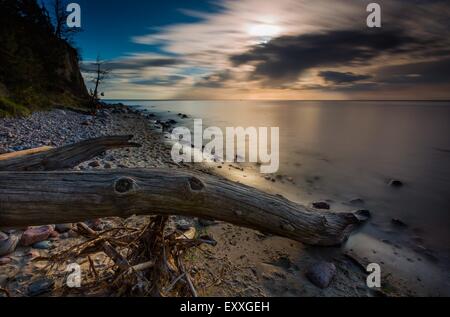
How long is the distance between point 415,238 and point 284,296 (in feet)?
13.5

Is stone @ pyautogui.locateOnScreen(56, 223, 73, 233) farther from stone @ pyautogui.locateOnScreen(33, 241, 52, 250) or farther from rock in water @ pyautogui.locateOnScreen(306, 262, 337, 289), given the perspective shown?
rock in water @ pyautogui.locateOnScreen(306, 262, 337, 289)

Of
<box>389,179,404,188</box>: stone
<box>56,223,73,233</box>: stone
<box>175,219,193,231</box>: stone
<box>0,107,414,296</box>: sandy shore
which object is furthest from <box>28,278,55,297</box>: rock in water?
<box>389,179,404,188</box>: stone

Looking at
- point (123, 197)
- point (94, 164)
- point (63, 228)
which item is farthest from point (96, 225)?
point (94, 164)

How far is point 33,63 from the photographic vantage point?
24766mm

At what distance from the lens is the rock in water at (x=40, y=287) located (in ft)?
8.57

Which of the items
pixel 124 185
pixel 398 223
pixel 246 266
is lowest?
pixel 398 223

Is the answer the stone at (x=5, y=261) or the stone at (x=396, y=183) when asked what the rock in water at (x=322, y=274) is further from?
the stone at (x=396, y=183)

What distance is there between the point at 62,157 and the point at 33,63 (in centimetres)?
2799

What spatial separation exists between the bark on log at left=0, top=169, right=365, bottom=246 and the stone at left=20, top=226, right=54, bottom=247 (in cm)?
122

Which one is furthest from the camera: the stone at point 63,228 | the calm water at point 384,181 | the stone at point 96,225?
the calm water at point 384,181

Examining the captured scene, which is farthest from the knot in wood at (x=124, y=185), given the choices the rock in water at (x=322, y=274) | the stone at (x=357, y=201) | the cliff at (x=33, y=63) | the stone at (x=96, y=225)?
the cliff at (x=33, y=63)

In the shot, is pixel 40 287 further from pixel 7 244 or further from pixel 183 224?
pixel 183 224

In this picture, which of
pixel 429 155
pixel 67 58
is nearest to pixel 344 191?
pixel 429 155

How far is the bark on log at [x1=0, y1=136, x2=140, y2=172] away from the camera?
3414 millimetres
